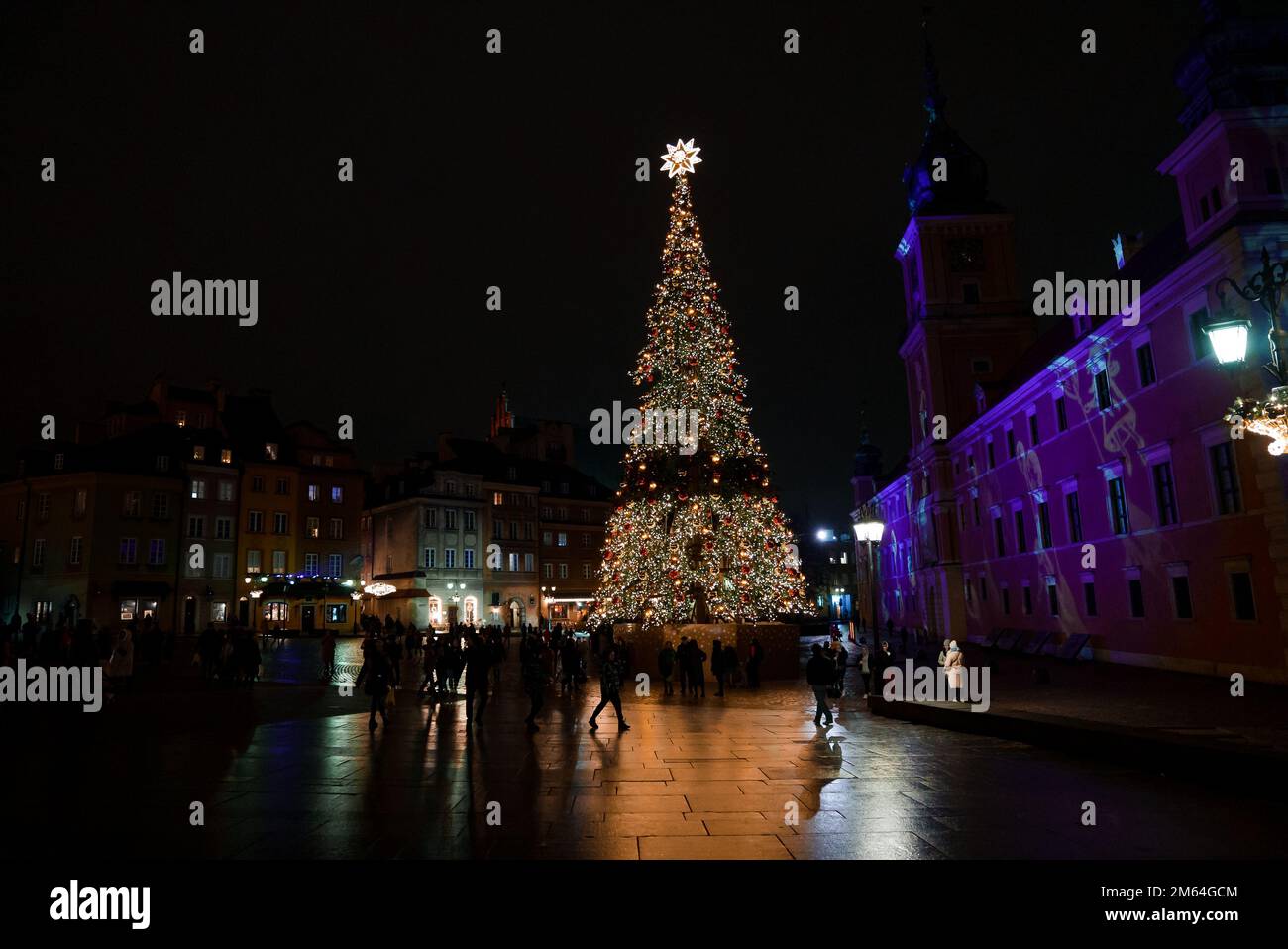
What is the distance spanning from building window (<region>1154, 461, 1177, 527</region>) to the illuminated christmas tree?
11.6 metres

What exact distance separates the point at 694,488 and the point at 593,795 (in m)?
16.3

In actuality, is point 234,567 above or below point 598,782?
above

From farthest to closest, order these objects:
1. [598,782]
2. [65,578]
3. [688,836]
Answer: [65,578], [598,782], [688,836]

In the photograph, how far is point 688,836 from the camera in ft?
24.2

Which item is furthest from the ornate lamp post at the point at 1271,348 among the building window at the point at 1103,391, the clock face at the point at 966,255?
the clock face at the point at 966,255

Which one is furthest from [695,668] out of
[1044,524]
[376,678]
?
[1044,524]

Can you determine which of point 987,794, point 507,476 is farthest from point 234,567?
point 987,794

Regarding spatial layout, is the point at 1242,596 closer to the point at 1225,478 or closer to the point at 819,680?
the point at 1225,478

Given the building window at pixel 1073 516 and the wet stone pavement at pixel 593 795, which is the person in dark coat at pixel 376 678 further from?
the building window at pixel 1073 516

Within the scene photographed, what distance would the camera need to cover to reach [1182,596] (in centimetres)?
2411

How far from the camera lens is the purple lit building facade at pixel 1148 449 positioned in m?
20.9
